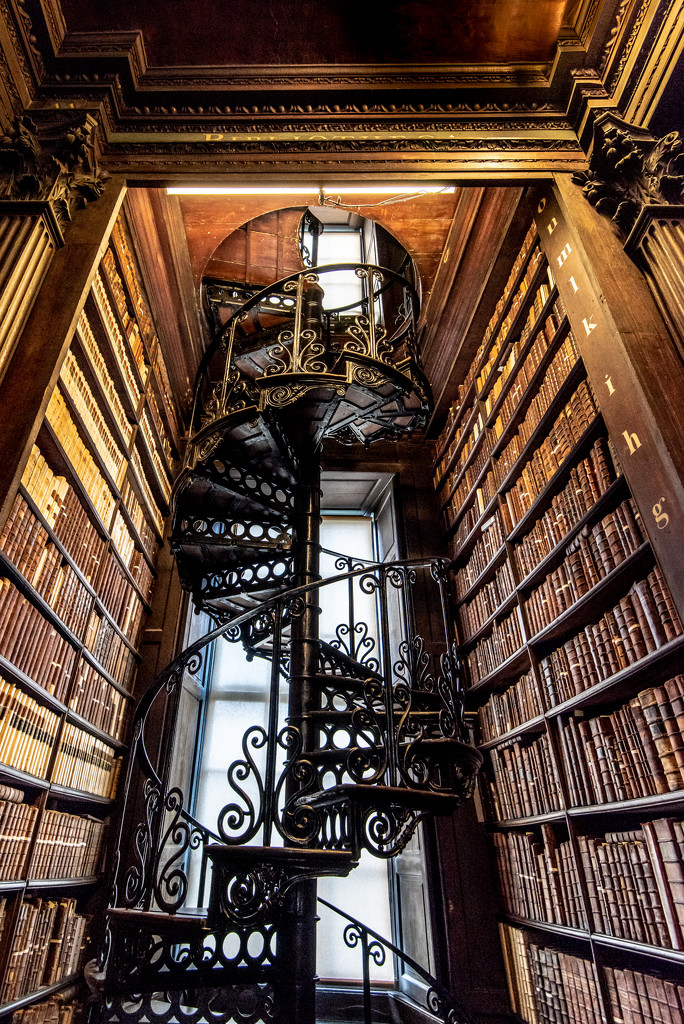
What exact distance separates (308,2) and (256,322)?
1.90 meters

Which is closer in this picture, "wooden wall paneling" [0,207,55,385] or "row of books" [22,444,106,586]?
"wooden wall paneling" [0,207,55,385]

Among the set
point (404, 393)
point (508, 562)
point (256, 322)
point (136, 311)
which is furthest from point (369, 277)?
point (508, 562)

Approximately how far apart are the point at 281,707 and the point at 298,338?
9.93ft

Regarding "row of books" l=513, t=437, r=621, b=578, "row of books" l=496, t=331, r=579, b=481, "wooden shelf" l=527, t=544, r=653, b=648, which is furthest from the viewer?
"row of books" l=496, t=331, r=579, b=481

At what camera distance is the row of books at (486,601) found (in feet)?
10.5

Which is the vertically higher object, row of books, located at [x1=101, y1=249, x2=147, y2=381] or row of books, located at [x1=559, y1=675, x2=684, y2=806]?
row of books, located at [x1=101, y1=249, x2=147, y2=381]

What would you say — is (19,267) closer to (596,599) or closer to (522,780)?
(596,599)

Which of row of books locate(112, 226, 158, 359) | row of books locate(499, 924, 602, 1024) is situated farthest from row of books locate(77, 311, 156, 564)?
row of books locate(499, 924, 602, 1024)

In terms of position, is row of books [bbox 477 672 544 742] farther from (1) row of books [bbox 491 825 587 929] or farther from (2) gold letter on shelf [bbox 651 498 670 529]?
(2) gold letter on shelf [bbox 651 498 670 529]

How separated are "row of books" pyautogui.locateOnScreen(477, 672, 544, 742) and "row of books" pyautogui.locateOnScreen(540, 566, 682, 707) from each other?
0.63 ft

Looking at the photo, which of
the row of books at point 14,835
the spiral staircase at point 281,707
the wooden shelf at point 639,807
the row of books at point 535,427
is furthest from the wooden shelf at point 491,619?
the row of books at point 14,835

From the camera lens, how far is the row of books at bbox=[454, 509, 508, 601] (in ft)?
11.0

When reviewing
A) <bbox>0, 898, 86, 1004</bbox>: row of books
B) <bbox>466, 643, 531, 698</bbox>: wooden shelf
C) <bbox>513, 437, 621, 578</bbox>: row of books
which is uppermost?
<bbox>513, 437, 621, 578</bbox>: row of books

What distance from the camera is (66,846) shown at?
2676 mm
